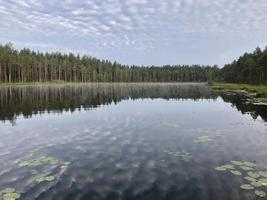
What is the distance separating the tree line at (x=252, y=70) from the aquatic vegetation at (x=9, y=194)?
102058 millimetres

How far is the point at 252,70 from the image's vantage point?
120 meters

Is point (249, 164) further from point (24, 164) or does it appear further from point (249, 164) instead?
point (24, 164)

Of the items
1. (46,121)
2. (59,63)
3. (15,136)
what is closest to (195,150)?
(15,136)

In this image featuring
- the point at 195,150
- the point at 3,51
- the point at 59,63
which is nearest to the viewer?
the point at 195,150

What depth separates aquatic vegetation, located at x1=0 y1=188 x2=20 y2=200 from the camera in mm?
9336

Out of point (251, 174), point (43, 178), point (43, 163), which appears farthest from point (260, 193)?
point (43, 163)

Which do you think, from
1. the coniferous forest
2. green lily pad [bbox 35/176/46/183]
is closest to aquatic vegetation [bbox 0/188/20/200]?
green lily pad [bbox 35/176/46/183]

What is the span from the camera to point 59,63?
166625 millimetres

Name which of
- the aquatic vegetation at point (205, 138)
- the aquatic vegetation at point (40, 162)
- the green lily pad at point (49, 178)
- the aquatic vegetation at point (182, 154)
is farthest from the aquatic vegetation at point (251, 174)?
the aquatic vegetation at point (40, 162)

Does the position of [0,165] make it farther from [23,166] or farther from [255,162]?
[255,162]

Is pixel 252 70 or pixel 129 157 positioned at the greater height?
pixel 252 70

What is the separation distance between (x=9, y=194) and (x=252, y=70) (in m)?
126

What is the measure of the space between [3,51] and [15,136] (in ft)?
374

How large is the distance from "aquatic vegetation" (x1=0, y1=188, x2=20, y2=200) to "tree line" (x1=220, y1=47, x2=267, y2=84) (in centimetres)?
10206
